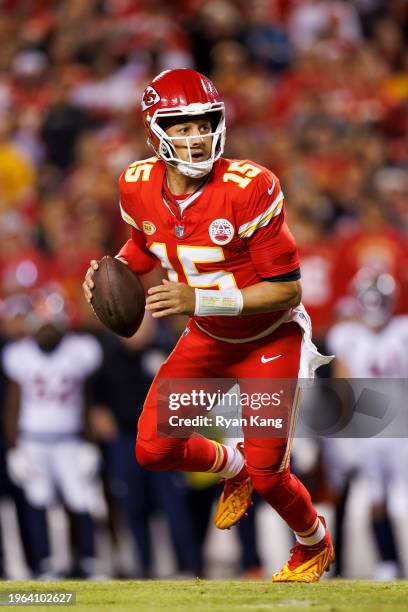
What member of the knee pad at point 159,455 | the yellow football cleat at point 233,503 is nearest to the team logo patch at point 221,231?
the knee pad at point 159,455

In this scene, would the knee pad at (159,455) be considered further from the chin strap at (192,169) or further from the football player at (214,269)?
the chin strap at (192,169)

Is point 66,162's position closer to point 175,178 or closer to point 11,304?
point 11,304

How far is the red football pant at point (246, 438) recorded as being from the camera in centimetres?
504

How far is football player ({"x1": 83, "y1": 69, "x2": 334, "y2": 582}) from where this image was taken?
484 cm

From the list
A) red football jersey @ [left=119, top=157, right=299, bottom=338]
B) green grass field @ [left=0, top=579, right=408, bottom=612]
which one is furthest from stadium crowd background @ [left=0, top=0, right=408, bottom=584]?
red football jersey @ [left=119, top=157, right=299, bottom=338]

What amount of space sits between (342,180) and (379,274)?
1.84 m

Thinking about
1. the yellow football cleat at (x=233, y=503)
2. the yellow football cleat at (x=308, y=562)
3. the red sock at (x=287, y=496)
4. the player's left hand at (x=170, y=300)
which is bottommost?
the yellow football cleat at (x=308, y=562)

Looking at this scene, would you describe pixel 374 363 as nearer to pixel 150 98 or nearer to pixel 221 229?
pixel 221 229

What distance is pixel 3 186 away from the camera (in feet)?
35.1

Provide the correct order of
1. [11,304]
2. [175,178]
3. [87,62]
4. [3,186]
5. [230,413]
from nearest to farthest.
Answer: [175,178] → [230,413] → [11,304] → [3,186] → [87,62]

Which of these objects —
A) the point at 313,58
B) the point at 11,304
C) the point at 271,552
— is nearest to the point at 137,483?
the point at 271,552

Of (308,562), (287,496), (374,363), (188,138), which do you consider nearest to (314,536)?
(308,562)

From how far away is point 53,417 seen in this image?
811 centimetres

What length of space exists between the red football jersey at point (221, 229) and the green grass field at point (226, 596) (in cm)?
103
